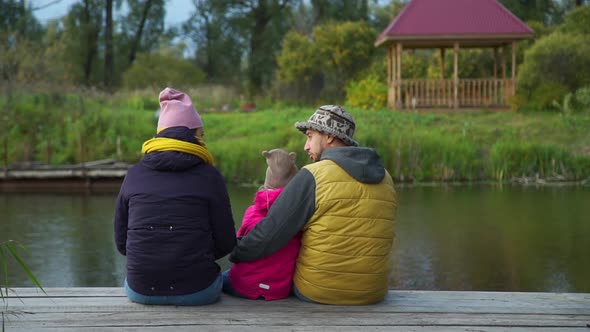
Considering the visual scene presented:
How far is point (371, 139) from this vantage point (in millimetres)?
17047

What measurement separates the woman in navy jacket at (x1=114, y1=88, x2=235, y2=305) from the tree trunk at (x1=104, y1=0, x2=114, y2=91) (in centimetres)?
3134

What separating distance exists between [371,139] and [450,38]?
6.38m

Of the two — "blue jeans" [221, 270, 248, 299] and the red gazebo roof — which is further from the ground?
the red gazebo roof

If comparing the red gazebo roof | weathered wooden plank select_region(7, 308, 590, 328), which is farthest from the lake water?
the red gazebo roof

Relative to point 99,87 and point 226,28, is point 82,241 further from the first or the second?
point 226,28

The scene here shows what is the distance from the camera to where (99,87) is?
34.4 m

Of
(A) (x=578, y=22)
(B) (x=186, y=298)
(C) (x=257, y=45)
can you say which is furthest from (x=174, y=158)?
(C) (x=257, y=45)

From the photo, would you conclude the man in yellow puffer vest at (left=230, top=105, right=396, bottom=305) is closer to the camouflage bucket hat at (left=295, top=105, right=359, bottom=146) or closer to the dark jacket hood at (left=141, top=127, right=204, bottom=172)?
the camouflage bucket hat at (left=295, top=105, right=359, bottom=146)

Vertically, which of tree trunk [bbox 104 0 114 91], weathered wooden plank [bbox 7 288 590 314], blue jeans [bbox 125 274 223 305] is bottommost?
weathered wooden plank [bbox 7 288 590 314]

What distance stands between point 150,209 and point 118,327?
52cm

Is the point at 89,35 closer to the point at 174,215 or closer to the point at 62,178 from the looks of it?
the point at 62,178

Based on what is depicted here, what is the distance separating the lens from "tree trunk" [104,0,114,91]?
3459 centimetres

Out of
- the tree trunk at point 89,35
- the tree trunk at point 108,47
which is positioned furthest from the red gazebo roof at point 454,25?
the tree trunk at point 89,35

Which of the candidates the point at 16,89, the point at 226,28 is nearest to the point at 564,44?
the point at 16,89
